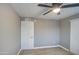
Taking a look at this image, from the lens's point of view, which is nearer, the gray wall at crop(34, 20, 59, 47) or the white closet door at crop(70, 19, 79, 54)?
the white closet door at crop(70, 19, 79, 54)

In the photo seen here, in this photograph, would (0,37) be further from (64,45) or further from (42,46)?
(64,45)

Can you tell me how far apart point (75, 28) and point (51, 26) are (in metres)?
0.44

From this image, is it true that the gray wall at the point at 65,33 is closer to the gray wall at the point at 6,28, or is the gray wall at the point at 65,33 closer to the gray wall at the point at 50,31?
the gray wall at the point at 50,31

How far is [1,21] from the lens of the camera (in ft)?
3.51

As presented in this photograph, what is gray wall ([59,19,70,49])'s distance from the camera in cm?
158

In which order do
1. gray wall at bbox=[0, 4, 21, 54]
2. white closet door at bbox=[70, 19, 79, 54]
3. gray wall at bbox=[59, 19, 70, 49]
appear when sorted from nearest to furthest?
gray wall at bbox=[0, 4, 21, 54] → white closet door at bbox=[70, 19, 79, 54] → gray wall at bbox=[59, 19, 70, 49]

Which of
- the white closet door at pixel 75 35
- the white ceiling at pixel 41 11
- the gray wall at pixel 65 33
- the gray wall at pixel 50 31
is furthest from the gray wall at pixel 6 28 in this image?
the white closet door at pixel 75 35

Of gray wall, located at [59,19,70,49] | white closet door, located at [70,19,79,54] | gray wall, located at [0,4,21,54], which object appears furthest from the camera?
gray wall, located at [59,19,70,49]

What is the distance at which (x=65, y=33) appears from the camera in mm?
1638

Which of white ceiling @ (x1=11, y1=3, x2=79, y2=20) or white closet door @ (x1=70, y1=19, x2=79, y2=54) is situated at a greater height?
white ceiling @ (x1=11, y1=3, x2=79, y2=20)

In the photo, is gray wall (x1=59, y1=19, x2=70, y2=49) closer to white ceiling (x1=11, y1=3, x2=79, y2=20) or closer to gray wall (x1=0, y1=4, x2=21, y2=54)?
white ceiling (x1=11, y1=3, x2=79, y2=20)

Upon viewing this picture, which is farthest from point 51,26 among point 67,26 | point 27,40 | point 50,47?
point 27,40

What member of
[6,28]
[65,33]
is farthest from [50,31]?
[6,28]

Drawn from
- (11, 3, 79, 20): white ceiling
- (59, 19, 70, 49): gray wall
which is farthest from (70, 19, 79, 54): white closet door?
(11, 3, 79, 20): white ceiling
